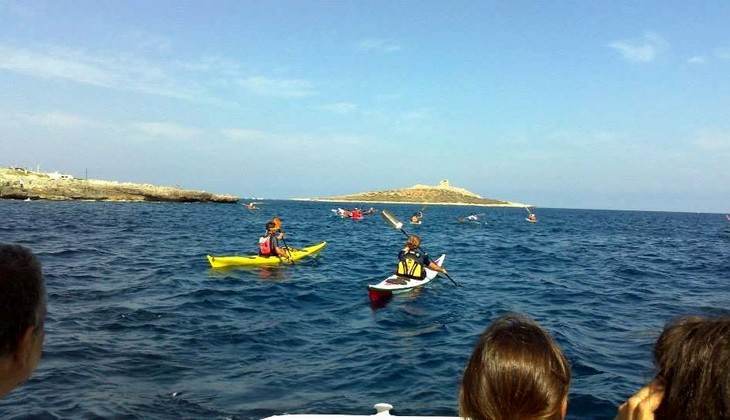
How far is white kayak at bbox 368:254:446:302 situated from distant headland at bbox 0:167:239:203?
70486 millimetres

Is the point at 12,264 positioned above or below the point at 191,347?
above

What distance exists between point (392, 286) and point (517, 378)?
39.6 feet

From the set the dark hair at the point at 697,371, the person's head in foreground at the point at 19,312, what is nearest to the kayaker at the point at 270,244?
the person's head in foreground at the point at 19,312

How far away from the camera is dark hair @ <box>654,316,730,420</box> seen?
160 cm

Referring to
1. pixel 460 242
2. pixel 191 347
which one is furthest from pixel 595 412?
pixel 460 242

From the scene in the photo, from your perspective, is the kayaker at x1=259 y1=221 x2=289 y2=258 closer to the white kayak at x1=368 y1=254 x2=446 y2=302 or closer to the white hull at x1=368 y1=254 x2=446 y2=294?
the white hull at x1=368 y1=254 x2=446 y2=294

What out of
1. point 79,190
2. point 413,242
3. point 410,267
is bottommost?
point 410,267

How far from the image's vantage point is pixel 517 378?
2006 mm

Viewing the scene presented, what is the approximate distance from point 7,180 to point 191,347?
7673cm

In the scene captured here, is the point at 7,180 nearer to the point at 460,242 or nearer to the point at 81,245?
the point at 81,245

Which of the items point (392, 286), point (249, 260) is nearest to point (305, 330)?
point (392, 286)

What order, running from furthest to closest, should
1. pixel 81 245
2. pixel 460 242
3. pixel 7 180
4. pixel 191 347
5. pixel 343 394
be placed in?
1. pixel 7 180
2. pixel 460 242
3. pixel 81 245
4. pixel 191 347
5. pixel 343 394

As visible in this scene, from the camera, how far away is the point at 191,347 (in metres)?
9.13

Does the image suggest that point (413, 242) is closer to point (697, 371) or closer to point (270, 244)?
point (270, 244)
